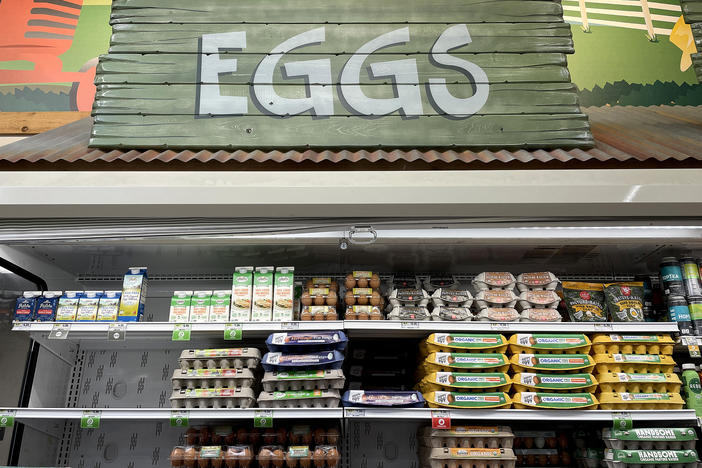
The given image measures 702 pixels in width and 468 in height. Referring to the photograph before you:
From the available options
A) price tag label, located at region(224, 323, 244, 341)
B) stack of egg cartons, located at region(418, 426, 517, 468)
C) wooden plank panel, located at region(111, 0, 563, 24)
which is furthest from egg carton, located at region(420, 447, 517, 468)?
wooden plank panel, located at region(111, 0, 563, 24)

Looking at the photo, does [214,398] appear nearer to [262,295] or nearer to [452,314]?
[262,295]

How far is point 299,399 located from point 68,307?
57.5 inches

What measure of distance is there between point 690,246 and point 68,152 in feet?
12.4

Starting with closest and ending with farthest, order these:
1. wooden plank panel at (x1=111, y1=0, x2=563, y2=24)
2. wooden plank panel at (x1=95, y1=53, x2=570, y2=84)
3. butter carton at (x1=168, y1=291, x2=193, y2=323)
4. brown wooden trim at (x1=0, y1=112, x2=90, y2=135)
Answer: butter carton at (x1=168, y1=291, x2=193, y2=323) → wooden plank panel at (x1=95, y1=53, x2=570, y2=84) → wooden plank panel at (x1=111, y1=0, x2=563, y2=24) → brown wooden trim at (x1=0, y1=112, x2=90, y2=135)

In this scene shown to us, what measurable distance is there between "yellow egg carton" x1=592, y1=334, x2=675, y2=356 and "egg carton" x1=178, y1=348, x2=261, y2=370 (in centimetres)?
196

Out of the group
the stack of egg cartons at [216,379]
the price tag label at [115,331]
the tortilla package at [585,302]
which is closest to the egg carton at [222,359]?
the stack of egg cartons at [216,379]

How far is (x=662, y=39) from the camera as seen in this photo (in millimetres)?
6254

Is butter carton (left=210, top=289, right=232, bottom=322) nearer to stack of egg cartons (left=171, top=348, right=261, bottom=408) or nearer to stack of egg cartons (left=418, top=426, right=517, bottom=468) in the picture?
stack of egg cartons (left=171, top=348, right=261, bottom=408)

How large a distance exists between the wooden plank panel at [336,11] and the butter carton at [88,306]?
193cm

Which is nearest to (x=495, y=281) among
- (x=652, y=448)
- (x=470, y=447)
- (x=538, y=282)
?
(x=538, y=282)

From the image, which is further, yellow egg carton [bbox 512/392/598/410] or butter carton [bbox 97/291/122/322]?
butter carton [bbox 97/291/122/322]

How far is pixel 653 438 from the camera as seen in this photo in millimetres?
3289

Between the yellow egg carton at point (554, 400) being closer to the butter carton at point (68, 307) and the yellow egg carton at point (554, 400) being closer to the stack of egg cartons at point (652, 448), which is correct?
the stack of egg cartons at point (652, 448)

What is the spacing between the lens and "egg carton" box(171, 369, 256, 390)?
342 cm
